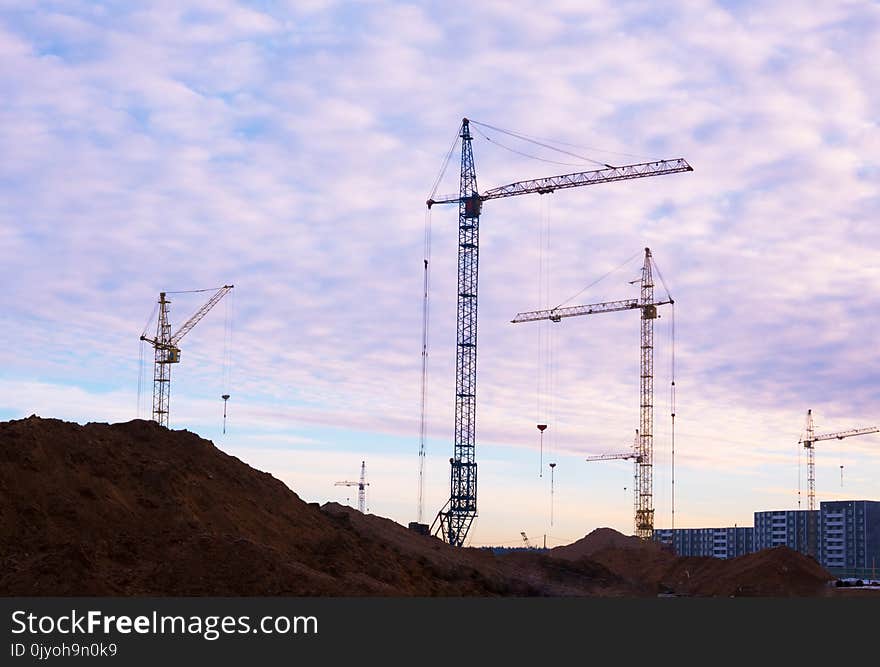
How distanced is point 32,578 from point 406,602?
50.4ft

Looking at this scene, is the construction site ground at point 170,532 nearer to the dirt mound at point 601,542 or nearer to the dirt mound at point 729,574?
the dirt mound at point 729,574

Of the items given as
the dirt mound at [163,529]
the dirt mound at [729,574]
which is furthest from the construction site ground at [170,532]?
the dirt mound at [729,574]

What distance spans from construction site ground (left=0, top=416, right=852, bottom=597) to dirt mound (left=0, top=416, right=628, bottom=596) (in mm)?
72

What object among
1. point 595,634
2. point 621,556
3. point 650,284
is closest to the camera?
point 595,634

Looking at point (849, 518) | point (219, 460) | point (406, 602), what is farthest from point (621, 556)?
point (849, 518)

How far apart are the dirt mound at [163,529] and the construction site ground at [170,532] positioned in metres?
0.07

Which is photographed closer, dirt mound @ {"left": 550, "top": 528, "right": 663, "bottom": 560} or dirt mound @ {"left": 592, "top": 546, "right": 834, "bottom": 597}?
dirt mound @ {"left": 592, "top": 546, "right": 834, "bottom": 597}

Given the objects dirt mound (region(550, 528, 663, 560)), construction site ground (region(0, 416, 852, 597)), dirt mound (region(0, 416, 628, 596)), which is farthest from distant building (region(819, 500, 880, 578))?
dirt mound (region(0, 416, 628, 596))

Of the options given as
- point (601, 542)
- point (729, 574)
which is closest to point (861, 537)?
point (601, 542)

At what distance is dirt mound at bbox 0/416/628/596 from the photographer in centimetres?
4288

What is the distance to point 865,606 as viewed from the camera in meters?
38.2

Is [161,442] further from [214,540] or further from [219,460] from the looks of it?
[214,540]

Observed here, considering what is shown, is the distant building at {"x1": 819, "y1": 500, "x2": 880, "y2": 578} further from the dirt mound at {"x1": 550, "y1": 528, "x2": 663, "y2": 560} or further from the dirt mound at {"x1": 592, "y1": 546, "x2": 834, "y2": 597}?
the dirt mound at {"x1": 592, "y1": 546, "x2": 834, "y2": 597}

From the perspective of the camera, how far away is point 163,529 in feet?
157
